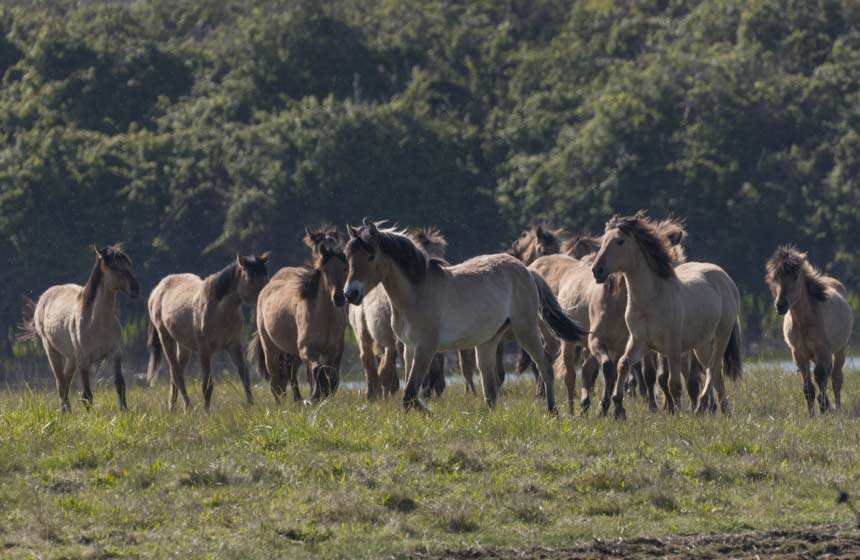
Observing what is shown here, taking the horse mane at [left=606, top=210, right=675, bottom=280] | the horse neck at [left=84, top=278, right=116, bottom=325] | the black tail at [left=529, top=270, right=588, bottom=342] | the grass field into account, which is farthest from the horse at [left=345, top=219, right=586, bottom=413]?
the horse neck at [left=84, top=278, right=116, bottom=325]

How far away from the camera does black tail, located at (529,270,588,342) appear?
14133mm

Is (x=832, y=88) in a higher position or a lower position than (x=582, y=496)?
higher

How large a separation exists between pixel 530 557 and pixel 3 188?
88.5 feet

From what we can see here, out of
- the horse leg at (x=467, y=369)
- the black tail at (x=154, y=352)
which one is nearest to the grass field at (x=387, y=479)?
the horse leg at (x=467, y=369)

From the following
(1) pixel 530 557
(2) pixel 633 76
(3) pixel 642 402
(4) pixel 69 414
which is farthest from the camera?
(2) pixel 633 76

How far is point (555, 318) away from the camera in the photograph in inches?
557

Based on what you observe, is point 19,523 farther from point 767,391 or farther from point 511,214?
point 511,214

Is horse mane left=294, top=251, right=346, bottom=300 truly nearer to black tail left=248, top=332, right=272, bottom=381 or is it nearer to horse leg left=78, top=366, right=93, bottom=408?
black tail left=248, top=332, right=272, bottom=381

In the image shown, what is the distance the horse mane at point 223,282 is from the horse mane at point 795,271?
541 cm

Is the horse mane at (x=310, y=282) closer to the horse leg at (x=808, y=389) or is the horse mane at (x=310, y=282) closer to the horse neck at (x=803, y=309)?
the horse neck at (x=803, y=309)

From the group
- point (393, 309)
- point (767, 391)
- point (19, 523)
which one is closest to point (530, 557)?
point (19, 523)

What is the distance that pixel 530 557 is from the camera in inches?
338

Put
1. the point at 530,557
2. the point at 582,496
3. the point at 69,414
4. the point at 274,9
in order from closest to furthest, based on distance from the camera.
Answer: the point at 530,557, the point at 582,496, the point at 69,414, the point at 274,9

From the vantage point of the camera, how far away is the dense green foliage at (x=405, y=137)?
33.5 meters
